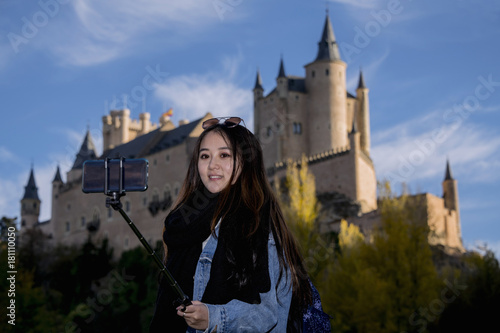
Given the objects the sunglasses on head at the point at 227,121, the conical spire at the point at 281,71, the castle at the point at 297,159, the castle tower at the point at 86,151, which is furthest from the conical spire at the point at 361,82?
the sunglasses on head at the point at 227,121

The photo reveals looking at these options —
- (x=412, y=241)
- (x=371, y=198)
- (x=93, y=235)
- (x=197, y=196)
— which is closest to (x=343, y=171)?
(x=371, y=198)

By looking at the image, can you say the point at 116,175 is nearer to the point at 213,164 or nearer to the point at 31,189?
the point at 213,164

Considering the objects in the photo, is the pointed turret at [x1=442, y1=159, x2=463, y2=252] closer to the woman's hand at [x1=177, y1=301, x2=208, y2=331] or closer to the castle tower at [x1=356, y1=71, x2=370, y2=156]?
the castle tower at [x1=356, y1=71, x2=370, y2=156]

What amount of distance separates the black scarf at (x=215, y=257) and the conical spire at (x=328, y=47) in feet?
195

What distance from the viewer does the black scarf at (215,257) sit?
10.3 feet

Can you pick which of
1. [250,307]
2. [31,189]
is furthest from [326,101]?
[250,307]

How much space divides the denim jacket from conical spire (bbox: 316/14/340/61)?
196 ft

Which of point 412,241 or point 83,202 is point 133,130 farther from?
point 412,241

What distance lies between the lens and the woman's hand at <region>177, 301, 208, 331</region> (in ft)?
9.70

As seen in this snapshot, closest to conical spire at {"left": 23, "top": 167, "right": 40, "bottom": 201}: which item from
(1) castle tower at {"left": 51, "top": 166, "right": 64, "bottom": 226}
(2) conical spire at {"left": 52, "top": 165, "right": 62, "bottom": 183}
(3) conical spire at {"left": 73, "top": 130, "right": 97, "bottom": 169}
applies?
(3) conical spire at {"left": 73, "top": 130, "right": 97, "bottom": 169}

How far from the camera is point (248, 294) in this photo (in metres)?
3.12

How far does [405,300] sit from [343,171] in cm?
3199

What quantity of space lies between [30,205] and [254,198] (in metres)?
84.0

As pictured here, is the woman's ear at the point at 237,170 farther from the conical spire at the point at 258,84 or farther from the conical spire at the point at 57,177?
the conical spire at the point at 57,177
